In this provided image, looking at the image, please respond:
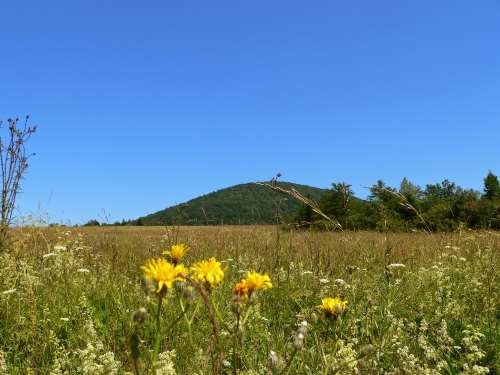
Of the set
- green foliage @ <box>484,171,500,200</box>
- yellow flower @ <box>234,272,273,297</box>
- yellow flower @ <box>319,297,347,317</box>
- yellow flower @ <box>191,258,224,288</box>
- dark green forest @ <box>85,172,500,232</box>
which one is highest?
green foliage @ <box>484,171,500,200</box>

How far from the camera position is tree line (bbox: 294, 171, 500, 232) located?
6.35 metres

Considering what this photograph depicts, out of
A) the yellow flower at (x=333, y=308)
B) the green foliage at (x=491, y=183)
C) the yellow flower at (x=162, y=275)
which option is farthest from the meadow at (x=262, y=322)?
the green foliage at (x=491, y=183)

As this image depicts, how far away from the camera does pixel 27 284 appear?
3750 millimetres

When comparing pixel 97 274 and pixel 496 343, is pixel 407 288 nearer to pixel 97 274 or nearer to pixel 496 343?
pixel 496 343

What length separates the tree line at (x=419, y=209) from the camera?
6.35 metres

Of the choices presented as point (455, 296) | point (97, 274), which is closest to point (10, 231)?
point (97, 274)

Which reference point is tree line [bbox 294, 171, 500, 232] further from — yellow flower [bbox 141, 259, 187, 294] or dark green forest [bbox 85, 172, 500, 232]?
yellow flower [bbox 141, 259, 187, 294]

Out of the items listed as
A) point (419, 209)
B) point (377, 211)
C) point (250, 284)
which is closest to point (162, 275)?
point (250, 284)

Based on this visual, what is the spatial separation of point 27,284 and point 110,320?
0.70 meters

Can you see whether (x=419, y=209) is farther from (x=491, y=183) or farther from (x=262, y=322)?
(x=491, y=183)

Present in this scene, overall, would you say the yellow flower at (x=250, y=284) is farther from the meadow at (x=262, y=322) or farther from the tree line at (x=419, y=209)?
the tree line at (x=419, y=209)

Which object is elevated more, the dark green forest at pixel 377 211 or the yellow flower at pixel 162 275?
the dark green forest at pixel 377 211

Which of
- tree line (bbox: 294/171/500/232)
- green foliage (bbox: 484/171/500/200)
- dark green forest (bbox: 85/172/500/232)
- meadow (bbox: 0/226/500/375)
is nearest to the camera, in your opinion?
meadow (bbox: 0/226/500/375)

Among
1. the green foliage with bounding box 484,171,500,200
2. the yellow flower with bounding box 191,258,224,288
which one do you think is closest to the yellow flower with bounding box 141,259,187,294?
the yellow flower with bounding box 191,258,224,288
